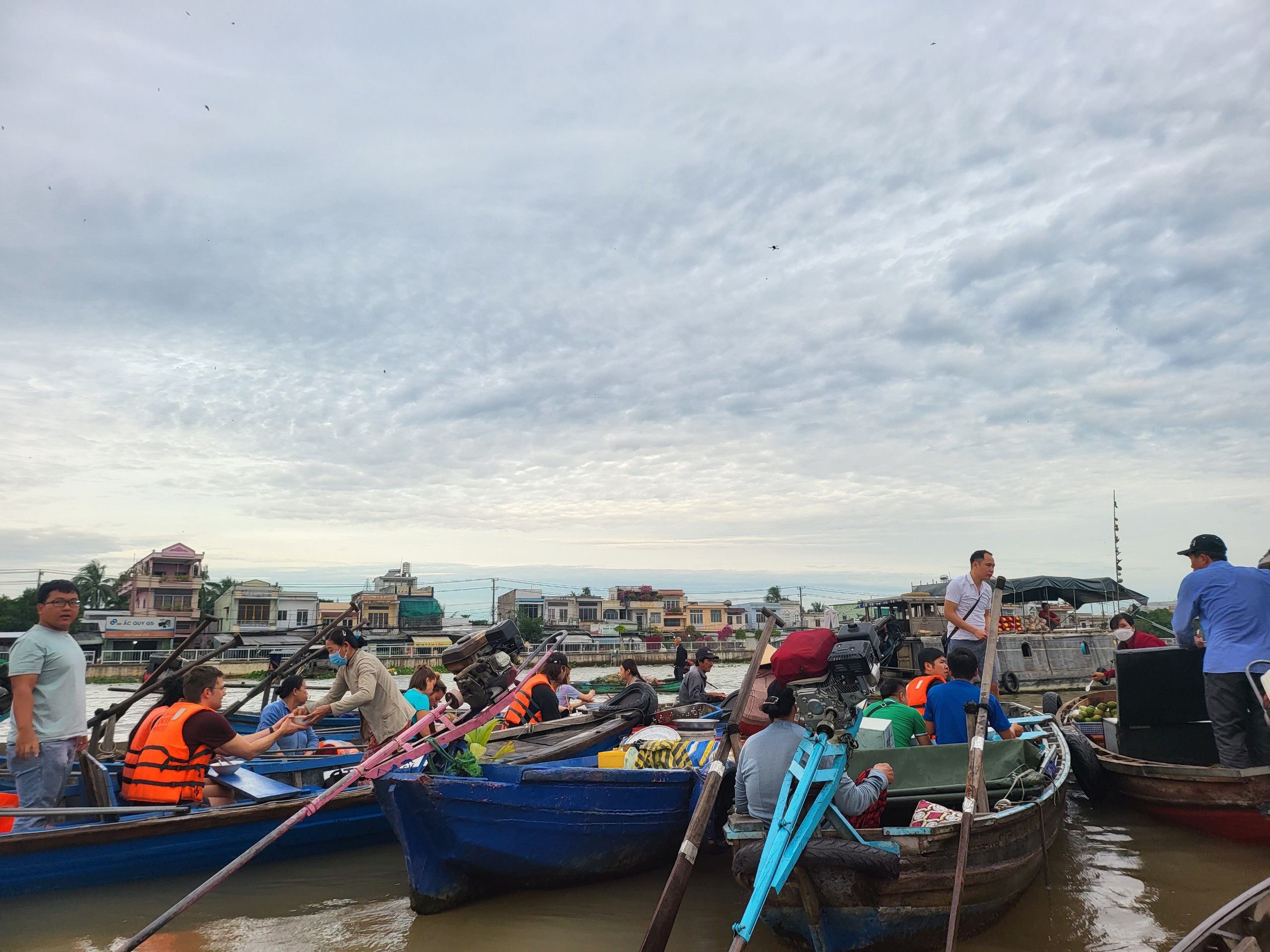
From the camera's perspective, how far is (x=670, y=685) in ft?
81.8

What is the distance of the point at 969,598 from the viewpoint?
8102mm

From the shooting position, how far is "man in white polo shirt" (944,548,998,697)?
26.2 feet

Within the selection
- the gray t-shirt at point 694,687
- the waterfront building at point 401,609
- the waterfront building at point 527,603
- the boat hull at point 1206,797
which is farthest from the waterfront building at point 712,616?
the boat hull at point 1206,797

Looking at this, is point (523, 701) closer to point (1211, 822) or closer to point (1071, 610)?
point (1211, 822)

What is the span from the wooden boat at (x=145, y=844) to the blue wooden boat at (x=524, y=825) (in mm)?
1629

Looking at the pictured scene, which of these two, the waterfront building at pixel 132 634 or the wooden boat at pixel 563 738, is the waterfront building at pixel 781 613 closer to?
the waterfront building at pixel 132 634

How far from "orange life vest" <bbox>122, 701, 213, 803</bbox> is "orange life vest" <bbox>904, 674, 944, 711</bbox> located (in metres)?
5.93

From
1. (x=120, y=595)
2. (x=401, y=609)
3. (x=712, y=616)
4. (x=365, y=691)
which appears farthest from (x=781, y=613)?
(x=365, y=691)

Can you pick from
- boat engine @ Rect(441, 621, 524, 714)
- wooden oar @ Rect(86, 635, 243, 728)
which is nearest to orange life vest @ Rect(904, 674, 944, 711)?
boat engine @ Rect(441, 621, 524, 714)

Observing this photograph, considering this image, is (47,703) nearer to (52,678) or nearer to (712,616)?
(52,678)

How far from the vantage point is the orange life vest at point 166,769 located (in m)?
6.36

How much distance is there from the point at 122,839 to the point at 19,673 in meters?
1.52

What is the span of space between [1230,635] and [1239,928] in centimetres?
352

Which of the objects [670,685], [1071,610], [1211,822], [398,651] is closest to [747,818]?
[1211,822]
